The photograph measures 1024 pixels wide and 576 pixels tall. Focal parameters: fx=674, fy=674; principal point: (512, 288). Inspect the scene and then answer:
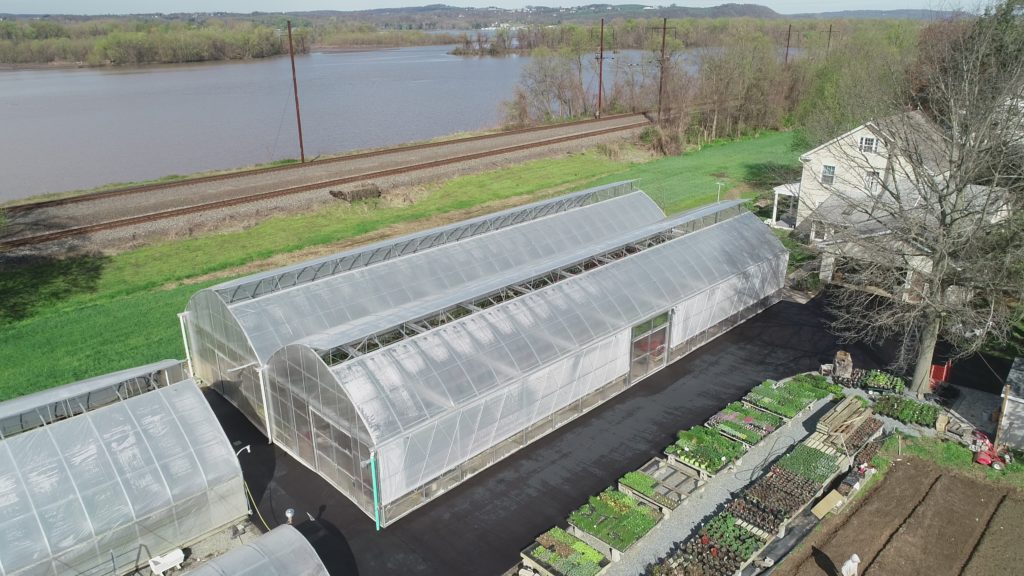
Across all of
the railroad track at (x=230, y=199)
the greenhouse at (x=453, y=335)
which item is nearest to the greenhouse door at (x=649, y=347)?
the greenhouse at (x=453, y=335)

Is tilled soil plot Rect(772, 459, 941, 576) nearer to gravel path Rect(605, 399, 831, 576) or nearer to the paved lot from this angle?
gravel path Rect(605, 399, 831, 576)

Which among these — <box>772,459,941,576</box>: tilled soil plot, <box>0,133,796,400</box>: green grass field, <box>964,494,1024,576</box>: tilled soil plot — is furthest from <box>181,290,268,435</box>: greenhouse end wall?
<box>964,494,1024,576</box>: tilled soil plot

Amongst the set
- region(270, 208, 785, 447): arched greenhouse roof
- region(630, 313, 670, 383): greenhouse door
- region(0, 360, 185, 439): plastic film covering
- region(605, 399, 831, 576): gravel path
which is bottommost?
region(605, 399, 831, 576): gravel path

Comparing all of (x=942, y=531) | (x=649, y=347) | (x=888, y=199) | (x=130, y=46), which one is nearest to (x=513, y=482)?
(x=649, y=347)

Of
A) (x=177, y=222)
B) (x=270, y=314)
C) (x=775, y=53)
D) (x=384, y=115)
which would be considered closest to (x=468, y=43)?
(x=384, y=115)

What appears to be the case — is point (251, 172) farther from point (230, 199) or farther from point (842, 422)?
point (842, 422)
